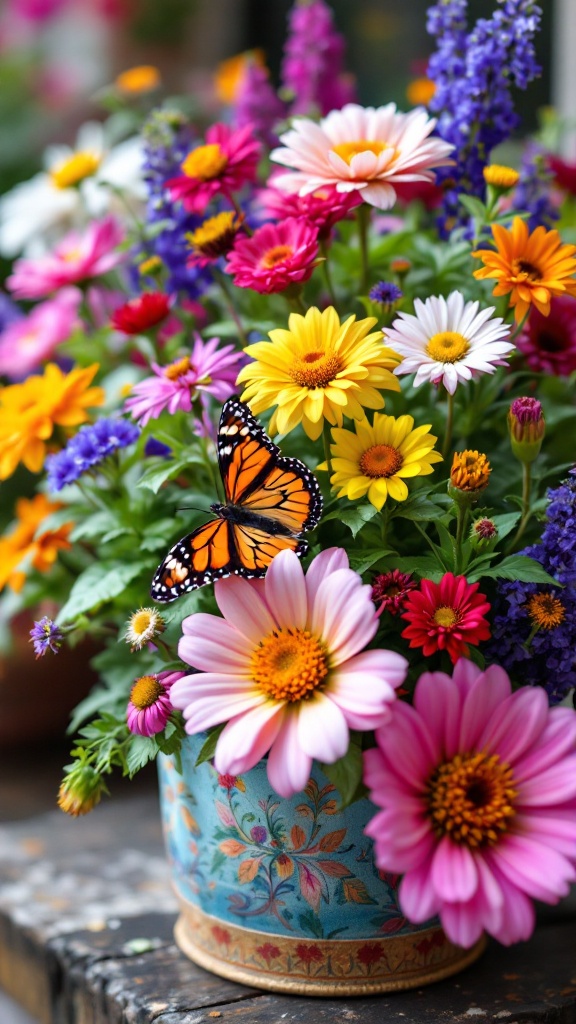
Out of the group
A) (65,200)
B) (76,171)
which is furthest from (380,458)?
(65,200)

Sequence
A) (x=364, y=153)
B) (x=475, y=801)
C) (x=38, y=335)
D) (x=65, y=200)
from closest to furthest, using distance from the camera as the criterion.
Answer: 1. (x=475, y=801)
2. (x=364, y=153)
3. (x=38, y=335)
4. (x=65, y=200)

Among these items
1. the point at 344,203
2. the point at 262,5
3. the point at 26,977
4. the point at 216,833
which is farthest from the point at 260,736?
the point at 262,5

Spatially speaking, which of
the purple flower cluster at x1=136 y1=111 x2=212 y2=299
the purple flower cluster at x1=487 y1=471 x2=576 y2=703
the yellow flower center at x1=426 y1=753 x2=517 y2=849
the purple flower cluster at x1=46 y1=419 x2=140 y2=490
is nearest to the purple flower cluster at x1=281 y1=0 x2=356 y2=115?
the purple flower cluster at x1=136 y1=111 x2=212 y2=299

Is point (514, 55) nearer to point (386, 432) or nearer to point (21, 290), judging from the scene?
point (386, 432)

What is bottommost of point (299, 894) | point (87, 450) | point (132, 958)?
point (132, 958)

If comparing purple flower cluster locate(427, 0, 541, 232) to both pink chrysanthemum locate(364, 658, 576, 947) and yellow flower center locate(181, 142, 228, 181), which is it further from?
pink chrysanthemum locate(364, 658, 576, 947)

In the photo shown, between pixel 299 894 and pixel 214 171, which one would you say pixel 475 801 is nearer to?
pixel 299 894
